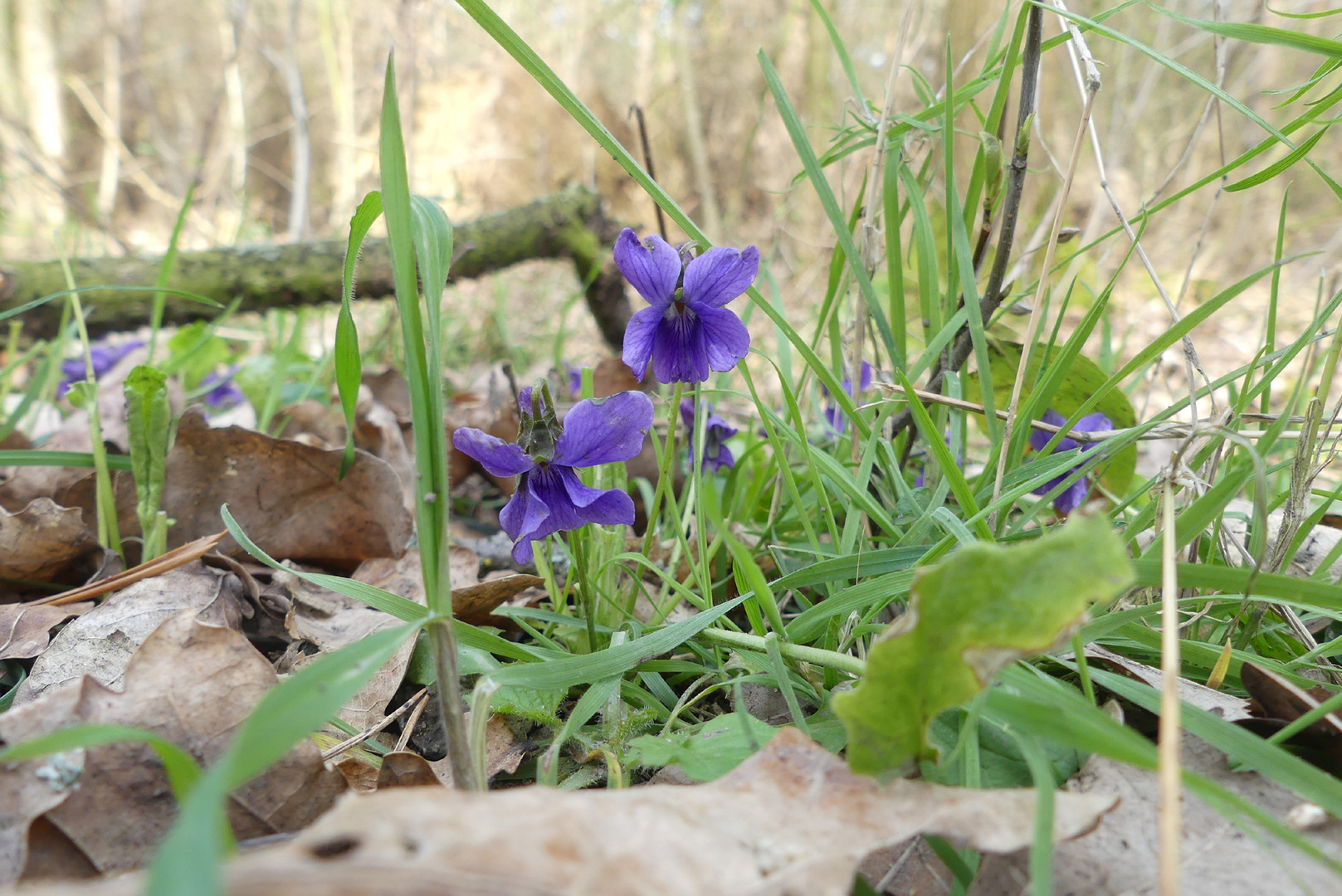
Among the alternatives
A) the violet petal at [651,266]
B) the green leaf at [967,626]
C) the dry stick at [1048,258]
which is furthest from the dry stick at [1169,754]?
the violet petal at [651,266]

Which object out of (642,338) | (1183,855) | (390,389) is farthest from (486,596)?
(390,389)

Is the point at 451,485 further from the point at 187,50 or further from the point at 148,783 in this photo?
the point at 187,50

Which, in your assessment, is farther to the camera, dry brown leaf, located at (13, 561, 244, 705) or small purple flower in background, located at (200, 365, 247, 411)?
small purple flower in background, located at (200, 365, 247, 411)

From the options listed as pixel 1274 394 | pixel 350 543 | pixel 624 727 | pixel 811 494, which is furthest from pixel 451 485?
pixel 1274 394

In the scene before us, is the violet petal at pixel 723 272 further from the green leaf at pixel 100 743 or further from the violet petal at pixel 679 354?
the green leaf at pixel 100 743

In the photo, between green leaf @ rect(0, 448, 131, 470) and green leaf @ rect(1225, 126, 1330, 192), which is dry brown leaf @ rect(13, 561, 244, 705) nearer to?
green leaf @ rect(0, 448, 131, 470)

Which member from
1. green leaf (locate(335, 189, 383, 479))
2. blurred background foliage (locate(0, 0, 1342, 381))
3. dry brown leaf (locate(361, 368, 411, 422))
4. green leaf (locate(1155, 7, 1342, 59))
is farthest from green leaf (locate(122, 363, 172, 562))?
blurred background foliage (locate(0, 0, 1342, 381))
